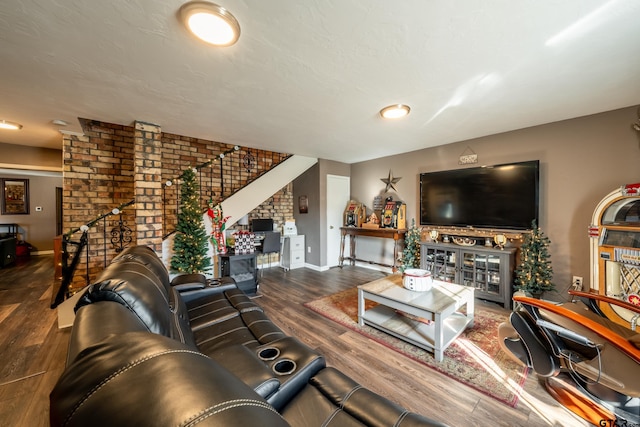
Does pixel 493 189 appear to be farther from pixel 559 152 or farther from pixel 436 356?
pixel 436 356

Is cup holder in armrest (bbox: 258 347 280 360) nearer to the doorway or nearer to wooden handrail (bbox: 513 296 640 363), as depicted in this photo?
wooden handrail (bbox: 513 296 640 363)

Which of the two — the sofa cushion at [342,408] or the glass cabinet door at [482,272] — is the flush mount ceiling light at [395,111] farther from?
the sofa cushion at [342,408]

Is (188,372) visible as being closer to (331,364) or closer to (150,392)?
(150,392)

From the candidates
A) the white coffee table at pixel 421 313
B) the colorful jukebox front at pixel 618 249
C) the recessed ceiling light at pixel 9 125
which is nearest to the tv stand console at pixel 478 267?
the colorful jukebox front at pixel 618 249

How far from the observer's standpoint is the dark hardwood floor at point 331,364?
4.92ft

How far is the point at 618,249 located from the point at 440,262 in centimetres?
179

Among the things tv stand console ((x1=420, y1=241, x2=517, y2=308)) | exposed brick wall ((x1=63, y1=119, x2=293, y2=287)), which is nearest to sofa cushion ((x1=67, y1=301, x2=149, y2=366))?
exposed brick wall ((x1=63, y1=119, x2=293, y2=287))

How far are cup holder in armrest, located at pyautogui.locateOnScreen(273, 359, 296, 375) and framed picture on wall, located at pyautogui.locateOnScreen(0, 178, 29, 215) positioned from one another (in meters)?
8.76

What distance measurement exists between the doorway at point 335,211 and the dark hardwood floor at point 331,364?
1.93 meters

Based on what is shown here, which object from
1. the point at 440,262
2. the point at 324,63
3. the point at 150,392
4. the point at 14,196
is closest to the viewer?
the point at 150,392

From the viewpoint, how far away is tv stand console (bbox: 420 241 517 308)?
313cm

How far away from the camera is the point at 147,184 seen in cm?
294

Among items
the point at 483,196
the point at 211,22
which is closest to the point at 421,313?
the point at 483,196

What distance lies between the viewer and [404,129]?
128 inches
